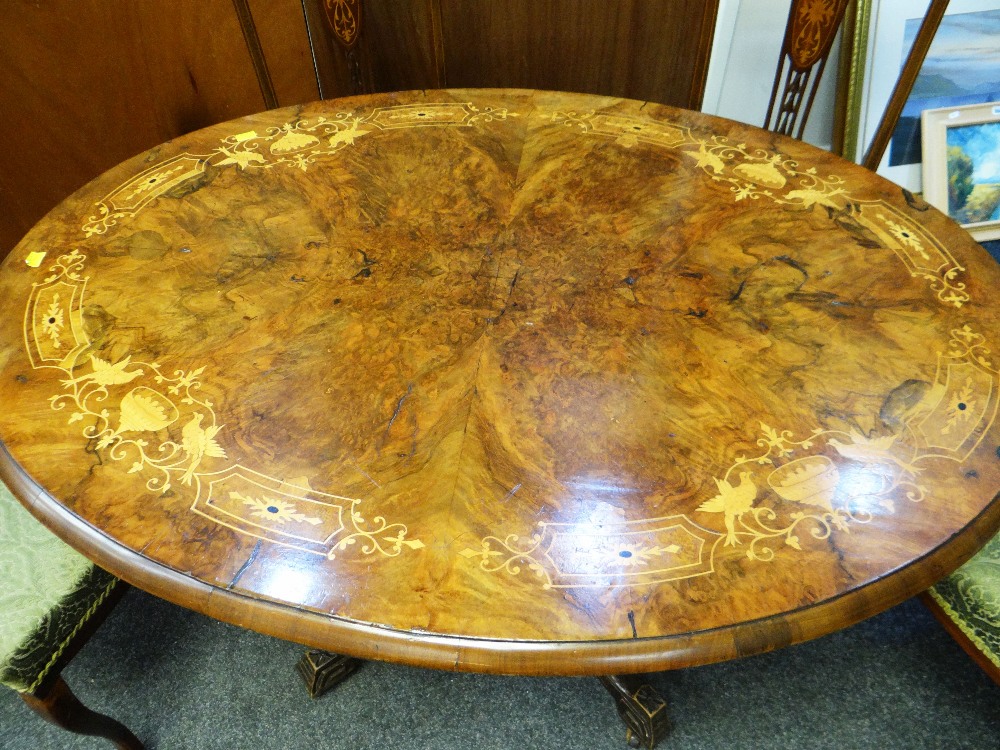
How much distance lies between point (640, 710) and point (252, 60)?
199 cm

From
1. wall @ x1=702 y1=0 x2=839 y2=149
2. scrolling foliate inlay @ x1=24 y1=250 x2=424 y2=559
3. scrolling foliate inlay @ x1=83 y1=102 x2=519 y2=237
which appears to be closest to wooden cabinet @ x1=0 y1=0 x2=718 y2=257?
wall @ x1=702 y1=0 x2=839 y2=149

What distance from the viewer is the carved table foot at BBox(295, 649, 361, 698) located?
4.66 feet

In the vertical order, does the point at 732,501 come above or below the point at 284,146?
below

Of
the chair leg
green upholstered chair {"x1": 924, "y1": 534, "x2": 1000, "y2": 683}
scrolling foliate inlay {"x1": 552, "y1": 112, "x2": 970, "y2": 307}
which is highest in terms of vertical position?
scrolling foliate inlay {"x1": 552, "y1": 112, "x2": 970, "y2": 307}

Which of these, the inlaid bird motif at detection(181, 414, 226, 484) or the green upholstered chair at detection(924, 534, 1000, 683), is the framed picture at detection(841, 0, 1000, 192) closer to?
the green upholstered chair at detection(924, 534, 1000, 683)

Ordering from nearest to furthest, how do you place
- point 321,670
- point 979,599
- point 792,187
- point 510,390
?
point 510,390, point 979,599, point 792,187, point 321,670

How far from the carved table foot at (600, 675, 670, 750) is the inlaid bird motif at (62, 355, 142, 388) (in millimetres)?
976

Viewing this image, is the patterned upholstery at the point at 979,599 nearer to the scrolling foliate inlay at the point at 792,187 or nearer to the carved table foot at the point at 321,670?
the scrolling foliate inlay at the point at 792,187

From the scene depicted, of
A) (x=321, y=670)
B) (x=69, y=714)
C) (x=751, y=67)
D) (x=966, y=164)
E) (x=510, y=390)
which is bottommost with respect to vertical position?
(x=321, y=670)

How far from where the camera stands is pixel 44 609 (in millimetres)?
1069

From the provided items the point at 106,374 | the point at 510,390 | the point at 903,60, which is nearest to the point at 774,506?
the point at 510,390

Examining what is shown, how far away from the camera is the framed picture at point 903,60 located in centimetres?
224

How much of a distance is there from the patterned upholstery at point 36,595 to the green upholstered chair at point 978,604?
131 cm

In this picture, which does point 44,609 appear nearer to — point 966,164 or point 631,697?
point 631,697
